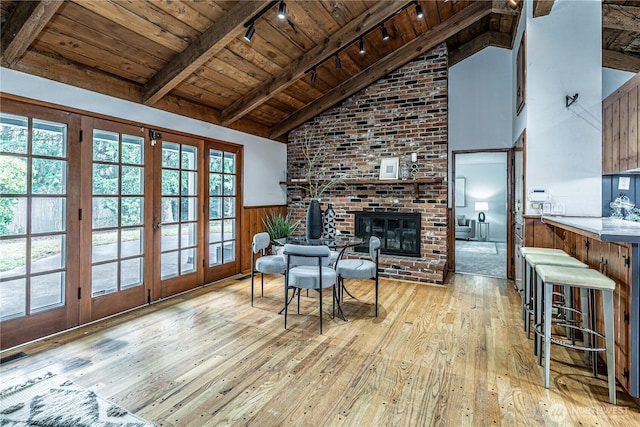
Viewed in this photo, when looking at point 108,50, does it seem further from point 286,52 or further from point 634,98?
point 634,98

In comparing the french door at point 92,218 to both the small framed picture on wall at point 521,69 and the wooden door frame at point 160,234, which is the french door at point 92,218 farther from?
the small framed picture on wall at point 521,69

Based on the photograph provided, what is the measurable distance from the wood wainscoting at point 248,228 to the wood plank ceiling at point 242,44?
131 cm


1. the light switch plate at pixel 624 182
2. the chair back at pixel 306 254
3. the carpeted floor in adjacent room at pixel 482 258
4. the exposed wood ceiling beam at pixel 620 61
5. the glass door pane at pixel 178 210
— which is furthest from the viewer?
the carpeted floor in adjacent room at pixel 482 258

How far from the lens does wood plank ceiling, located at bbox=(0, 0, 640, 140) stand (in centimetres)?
273

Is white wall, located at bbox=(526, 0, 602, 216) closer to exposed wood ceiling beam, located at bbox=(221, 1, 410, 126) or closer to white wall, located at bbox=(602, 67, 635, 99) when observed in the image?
white wall, located at bbox=(602, 67, 635, 99)

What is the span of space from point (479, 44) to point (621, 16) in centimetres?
184

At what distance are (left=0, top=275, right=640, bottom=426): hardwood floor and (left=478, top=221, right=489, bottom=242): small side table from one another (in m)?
6.25

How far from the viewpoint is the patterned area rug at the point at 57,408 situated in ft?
5.96

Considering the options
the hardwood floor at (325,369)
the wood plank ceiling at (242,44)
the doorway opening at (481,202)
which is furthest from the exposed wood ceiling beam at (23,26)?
the doorway opening at (481,202)

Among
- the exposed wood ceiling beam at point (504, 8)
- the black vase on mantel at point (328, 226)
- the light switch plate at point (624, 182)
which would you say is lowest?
the black vase on mantel at point (328, 226)

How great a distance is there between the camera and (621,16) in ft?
11.8

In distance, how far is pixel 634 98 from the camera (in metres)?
3.38

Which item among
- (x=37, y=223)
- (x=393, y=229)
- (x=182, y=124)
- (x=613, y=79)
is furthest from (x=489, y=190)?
(x=37, y=223)

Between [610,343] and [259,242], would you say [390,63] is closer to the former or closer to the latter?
[259,242]
